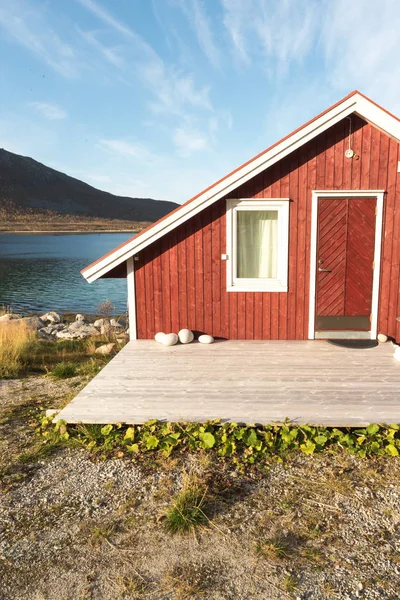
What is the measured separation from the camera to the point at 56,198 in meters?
119

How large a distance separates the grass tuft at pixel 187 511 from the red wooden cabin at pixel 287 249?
4.37 metres

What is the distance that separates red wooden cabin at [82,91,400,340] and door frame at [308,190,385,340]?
0.02 metres

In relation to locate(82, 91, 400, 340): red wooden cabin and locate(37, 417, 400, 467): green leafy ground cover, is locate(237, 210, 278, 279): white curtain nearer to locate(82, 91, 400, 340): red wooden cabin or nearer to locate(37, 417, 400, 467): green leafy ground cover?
locate(82, 91, 400, 340): red wooden cabin

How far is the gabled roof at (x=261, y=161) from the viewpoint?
21.8ft

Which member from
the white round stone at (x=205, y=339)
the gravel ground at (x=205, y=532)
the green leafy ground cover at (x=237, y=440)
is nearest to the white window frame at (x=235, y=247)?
the white round stone at (x=205, y=339)

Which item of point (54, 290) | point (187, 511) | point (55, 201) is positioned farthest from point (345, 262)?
point (55, 201)

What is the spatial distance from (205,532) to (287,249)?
5294mm


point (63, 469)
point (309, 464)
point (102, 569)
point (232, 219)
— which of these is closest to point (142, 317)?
point (232, 219)

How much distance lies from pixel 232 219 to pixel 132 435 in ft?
14.3

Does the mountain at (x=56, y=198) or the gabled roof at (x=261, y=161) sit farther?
the mountain at (x=56, y=198)

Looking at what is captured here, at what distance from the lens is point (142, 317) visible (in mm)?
7793

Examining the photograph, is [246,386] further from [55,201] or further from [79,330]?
[55,201]

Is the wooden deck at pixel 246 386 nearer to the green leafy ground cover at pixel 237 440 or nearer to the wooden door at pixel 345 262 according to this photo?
the green leafy ground cover at pixel 237 440

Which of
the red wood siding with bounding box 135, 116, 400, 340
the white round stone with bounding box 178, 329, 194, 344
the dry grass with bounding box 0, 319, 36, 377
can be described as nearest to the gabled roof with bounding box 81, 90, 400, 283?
the red wood siding with bounding box 135, 116, 400, 340
